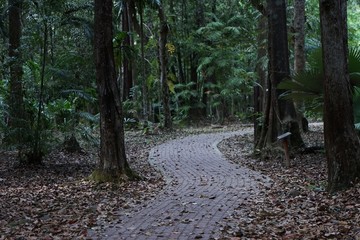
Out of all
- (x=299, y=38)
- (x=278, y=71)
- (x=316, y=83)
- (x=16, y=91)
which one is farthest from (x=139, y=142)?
(x=316, y=83)

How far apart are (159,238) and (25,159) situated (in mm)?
8511

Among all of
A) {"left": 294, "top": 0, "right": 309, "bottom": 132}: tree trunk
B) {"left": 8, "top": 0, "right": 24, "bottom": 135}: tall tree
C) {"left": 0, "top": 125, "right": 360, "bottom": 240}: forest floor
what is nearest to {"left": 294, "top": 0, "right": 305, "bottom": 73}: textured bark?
{"left": 294, "top": 0, "right": 309, "bottom": 132}: tree trunk

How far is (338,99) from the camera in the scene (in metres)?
7.53

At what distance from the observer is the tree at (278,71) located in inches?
514

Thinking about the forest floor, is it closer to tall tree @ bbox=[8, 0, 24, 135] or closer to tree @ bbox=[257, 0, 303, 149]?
tree @ bbox=[257, 0, 303, 149]

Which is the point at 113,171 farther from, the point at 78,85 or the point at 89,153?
the point at 89,153

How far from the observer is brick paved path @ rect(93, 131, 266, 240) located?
6.40 meters

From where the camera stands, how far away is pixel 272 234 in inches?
241

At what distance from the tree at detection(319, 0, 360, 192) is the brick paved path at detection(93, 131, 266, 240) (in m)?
1.87

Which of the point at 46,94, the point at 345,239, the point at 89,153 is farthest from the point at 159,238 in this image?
the point at 89,153

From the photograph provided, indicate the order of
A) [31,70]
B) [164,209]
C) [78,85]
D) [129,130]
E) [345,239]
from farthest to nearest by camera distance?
[129,130] → [78,85] → [31,70] → [164,209] → [345,239]

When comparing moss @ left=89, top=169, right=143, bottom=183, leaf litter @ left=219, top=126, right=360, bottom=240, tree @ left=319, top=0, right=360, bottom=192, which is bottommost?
leaf litter @ left=219, top=126, right=360, bottom=240

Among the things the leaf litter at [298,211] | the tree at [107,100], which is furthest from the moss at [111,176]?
the leaf litter at [298,211]

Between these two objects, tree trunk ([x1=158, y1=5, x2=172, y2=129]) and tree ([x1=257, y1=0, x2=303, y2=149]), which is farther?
tree trunk ([x1=158, y1=5, x2=172, y2=129])
